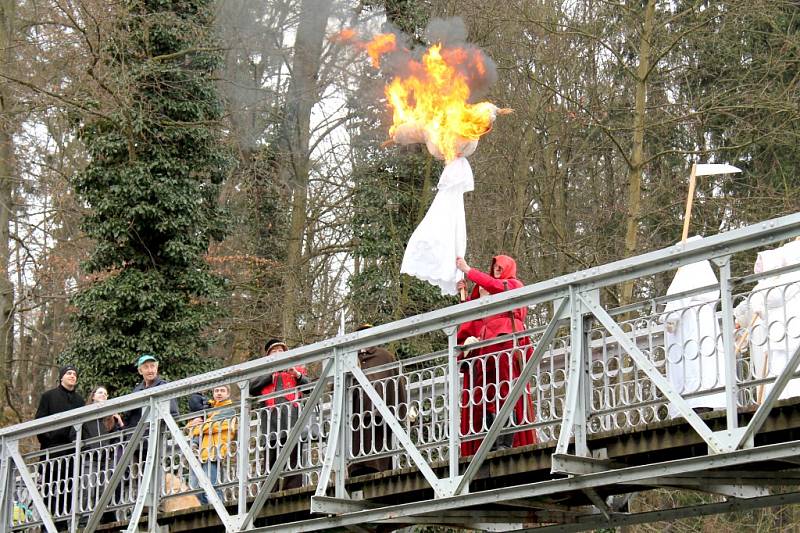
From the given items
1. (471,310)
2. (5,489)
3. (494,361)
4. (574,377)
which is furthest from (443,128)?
(5,489)

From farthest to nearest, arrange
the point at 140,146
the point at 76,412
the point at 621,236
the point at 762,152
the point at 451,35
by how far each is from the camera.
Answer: the point at 762,152 < the point at 621,236 < the point at 140,146 < the point at 451,35 < the point at 76,412

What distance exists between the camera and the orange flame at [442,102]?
13.9m

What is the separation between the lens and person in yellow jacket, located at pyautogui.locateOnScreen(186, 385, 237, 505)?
1401 centimetres

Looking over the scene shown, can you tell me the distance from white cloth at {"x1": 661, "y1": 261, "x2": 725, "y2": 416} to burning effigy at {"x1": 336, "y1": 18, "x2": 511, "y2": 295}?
1.95 metres

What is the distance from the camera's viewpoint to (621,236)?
2709 cm

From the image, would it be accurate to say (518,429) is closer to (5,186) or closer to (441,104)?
(441,104)

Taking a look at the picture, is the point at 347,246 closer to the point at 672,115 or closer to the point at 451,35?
the point at 672,115

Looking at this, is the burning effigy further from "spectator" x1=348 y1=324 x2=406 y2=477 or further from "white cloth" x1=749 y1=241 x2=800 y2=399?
"white cloth" x1=749 y1=241 x2=800 y2=399

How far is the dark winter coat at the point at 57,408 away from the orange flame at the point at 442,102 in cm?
488

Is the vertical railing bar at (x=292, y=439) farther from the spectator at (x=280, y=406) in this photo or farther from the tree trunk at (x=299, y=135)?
the tree trunk at (x=299, y=135)

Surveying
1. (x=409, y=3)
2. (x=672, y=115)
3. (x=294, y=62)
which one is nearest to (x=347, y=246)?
(x=294, y=62)

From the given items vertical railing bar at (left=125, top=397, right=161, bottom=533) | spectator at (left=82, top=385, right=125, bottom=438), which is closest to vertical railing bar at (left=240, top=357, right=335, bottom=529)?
vertical railing bar at (left=125, top=397, right=161, bottom=533)

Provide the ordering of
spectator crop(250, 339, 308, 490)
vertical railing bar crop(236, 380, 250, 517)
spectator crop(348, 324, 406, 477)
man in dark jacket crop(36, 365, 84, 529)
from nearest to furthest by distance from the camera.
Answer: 1. spectator crop(348, 324, 406, 477)
2. spectator crop(250, 339, 308, 490)
3. vertical railing bar crop(236, 380, 250, 517)
4. man in dark jacket crop(36, 365, 84, 529)

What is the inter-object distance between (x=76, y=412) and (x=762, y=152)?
675 inches
